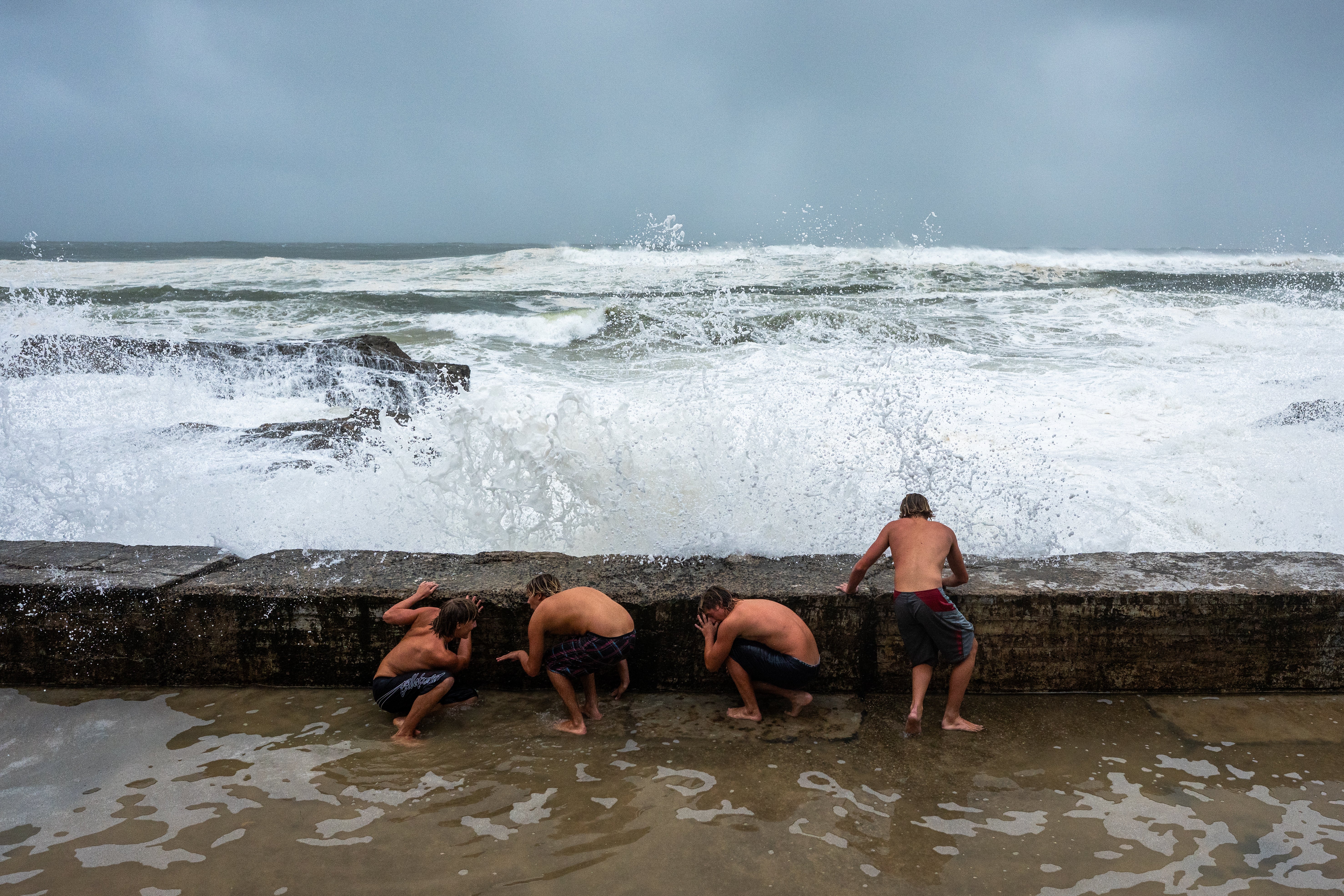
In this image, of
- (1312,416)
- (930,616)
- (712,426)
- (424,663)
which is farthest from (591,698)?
(1312,416)

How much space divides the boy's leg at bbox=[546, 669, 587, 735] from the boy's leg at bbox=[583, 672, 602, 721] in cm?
5

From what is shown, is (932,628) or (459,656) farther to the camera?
(459,656)

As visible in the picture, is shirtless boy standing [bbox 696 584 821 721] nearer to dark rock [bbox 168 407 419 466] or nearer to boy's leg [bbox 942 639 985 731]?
boy's leg [bbox 942 639 985 731]

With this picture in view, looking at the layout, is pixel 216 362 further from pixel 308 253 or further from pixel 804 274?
pixel 308 253

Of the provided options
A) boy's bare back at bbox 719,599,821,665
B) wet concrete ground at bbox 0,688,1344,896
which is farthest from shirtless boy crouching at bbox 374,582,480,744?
boy's bare back at bbox 719,599,821,665

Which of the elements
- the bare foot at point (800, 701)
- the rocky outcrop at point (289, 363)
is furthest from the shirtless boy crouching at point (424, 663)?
the rocky outcrop at point (289, 363)

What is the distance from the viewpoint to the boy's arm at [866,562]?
10.9 ft

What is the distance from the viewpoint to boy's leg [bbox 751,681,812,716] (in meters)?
3.27

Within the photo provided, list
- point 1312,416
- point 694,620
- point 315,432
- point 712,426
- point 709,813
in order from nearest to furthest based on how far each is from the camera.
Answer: point 709,813, point 694,620, point 712,426, point 315,432, point 1312,416

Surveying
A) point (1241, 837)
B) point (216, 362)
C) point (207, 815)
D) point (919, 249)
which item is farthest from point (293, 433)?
point (919, 249)

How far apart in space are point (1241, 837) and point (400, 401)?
26.6 feet

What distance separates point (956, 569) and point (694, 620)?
3.53 feet

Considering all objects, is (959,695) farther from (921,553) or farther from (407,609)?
(407,609)

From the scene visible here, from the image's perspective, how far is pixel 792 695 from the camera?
3301 mm
